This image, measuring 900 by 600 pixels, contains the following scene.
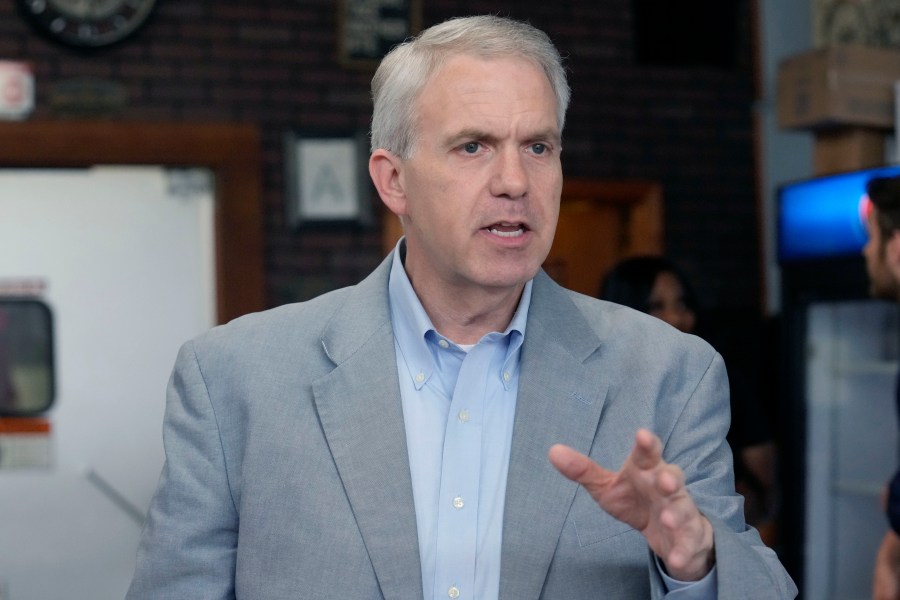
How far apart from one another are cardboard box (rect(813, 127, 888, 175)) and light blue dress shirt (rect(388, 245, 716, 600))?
9.27 ft

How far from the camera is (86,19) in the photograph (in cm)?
441

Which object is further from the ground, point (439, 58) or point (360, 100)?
point (360, 100)

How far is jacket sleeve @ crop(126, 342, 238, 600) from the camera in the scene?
155 cm

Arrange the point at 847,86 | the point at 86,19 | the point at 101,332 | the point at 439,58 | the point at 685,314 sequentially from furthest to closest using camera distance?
the point at 101,332
the point at 86,19
the point at 847,86
the point at 685,314
the point at 439,58

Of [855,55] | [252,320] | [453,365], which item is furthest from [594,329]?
[855,55]

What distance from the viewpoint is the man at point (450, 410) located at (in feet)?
4.98

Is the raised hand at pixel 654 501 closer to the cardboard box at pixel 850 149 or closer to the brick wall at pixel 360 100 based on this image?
the cardboard box at pixel 850 149

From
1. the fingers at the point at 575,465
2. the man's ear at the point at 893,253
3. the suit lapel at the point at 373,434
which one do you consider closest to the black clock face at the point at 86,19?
the man's ear at the point at 893,253

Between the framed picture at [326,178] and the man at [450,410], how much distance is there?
2924mm

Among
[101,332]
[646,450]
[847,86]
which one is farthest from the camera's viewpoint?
[101,332]

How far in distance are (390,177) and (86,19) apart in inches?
119

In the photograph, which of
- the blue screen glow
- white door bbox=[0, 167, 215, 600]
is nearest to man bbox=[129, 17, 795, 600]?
the blue screen glow

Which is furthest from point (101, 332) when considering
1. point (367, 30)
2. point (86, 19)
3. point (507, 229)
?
point (507, 229)

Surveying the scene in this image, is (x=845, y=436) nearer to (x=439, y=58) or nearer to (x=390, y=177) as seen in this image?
(x=390, y=177)
